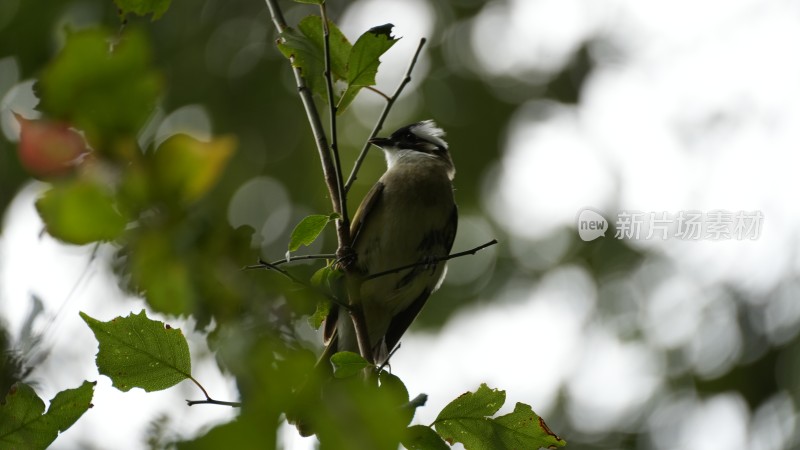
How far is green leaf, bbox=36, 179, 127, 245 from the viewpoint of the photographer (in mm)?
690

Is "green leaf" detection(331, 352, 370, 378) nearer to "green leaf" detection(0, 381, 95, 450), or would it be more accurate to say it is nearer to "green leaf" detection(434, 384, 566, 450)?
"green leaf" detection(434, 384, 566, 450)

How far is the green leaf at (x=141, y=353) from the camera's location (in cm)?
161

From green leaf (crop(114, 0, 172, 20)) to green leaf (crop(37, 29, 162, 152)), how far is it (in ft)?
3.42

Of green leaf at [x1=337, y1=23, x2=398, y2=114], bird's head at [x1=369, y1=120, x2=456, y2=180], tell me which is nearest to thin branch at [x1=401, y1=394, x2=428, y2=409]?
green leaf at [x1=337, y1=23, x2=398, y2=114]

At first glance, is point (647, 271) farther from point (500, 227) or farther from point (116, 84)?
point (116, 84)

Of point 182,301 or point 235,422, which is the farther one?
point 182,301

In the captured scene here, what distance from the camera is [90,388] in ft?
4.89

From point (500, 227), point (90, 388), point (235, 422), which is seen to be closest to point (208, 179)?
point (235, 422)

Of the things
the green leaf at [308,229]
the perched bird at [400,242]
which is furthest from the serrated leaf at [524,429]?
the perched bird at [400,242]

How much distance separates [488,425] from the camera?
1.76 meters

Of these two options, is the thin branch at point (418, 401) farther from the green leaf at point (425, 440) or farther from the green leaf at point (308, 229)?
the green leaf at point (308, 229)

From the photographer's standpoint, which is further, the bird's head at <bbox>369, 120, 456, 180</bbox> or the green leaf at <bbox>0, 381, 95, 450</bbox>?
the bird's head at <bbox>369, 120, 456, 180</bbox>

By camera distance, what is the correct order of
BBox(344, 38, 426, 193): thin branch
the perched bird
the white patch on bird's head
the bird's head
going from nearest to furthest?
BBox(344, 38, 426, 193): thin branch, the perched bird, the bird's head, the white patch on bird's head

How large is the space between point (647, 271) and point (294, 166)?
16.6 ft
